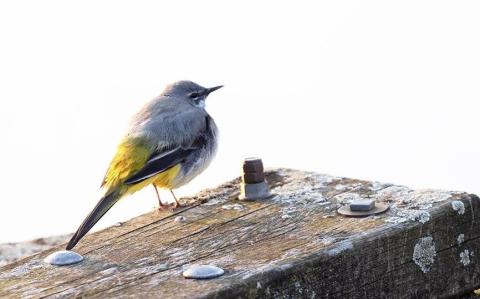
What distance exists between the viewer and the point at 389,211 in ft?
15.3

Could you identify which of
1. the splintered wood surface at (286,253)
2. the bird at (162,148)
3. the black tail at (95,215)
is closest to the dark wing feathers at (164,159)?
the bird at (162,148)

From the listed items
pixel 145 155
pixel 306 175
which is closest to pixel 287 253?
pixel 306 175

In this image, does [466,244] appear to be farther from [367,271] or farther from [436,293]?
[367,271]

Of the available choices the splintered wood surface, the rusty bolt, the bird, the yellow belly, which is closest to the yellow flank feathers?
the bird

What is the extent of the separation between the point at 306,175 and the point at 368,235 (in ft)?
4.08

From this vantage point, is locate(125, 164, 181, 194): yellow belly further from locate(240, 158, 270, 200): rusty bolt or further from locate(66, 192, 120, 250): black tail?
locate(240, 158, 270, 200): rusty bolt

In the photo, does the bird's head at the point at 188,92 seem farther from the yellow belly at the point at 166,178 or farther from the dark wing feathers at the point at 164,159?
the yellow belly at the point at 166,178

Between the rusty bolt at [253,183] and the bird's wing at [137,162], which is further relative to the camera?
the bird's wing at [137,162]

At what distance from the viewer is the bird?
5.94 m

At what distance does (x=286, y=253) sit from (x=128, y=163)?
210 cm

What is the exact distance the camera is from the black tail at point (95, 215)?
476 centimetres

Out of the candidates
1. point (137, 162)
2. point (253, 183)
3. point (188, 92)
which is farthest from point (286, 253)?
point (188, 92)

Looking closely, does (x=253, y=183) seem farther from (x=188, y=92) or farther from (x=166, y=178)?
(x=188, y=92)

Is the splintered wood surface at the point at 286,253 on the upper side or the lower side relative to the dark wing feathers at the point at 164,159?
lower
